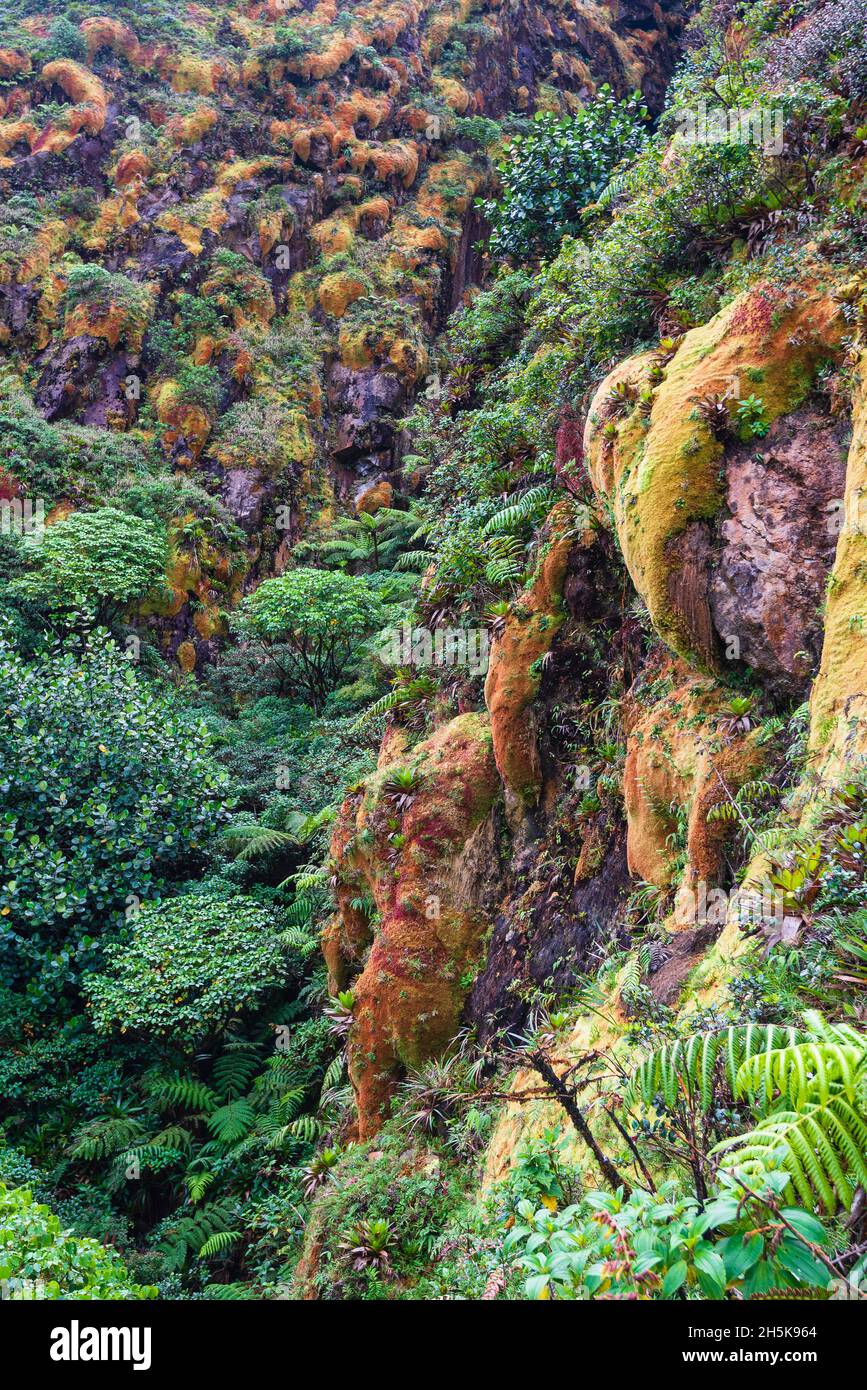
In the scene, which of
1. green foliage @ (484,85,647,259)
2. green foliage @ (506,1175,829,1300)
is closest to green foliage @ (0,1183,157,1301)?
green foliage @ (506,1175,829,1300)

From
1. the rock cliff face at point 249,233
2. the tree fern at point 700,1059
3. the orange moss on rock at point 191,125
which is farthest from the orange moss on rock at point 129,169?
the tree fern at point 700,1059

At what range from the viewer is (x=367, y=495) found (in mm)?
21578

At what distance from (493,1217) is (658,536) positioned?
4274 mm

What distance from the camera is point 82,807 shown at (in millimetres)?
12297

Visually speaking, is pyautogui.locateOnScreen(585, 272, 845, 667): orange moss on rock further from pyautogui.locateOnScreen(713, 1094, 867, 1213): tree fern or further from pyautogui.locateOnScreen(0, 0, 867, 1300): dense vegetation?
pyautogui.locateOnScreen(713, 1094, 867, 1213): tree fern

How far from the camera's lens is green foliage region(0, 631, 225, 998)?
11.7m

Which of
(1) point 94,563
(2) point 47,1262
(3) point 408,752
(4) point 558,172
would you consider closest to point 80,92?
(4) point 558,172

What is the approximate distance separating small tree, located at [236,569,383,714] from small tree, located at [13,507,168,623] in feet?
7.29

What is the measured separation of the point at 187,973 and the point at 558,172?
1542 cm

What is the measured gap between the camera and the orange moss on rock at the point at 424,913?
25.2 ft

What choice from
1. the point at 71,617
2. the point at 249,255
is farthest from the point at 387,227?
the point at 71,617

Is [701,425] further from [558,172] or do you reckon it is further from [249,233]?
[249,233]

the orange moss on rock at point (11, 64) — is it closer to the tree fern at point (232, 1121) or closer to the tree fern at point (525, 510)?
the tree fern at point (525, 510)
